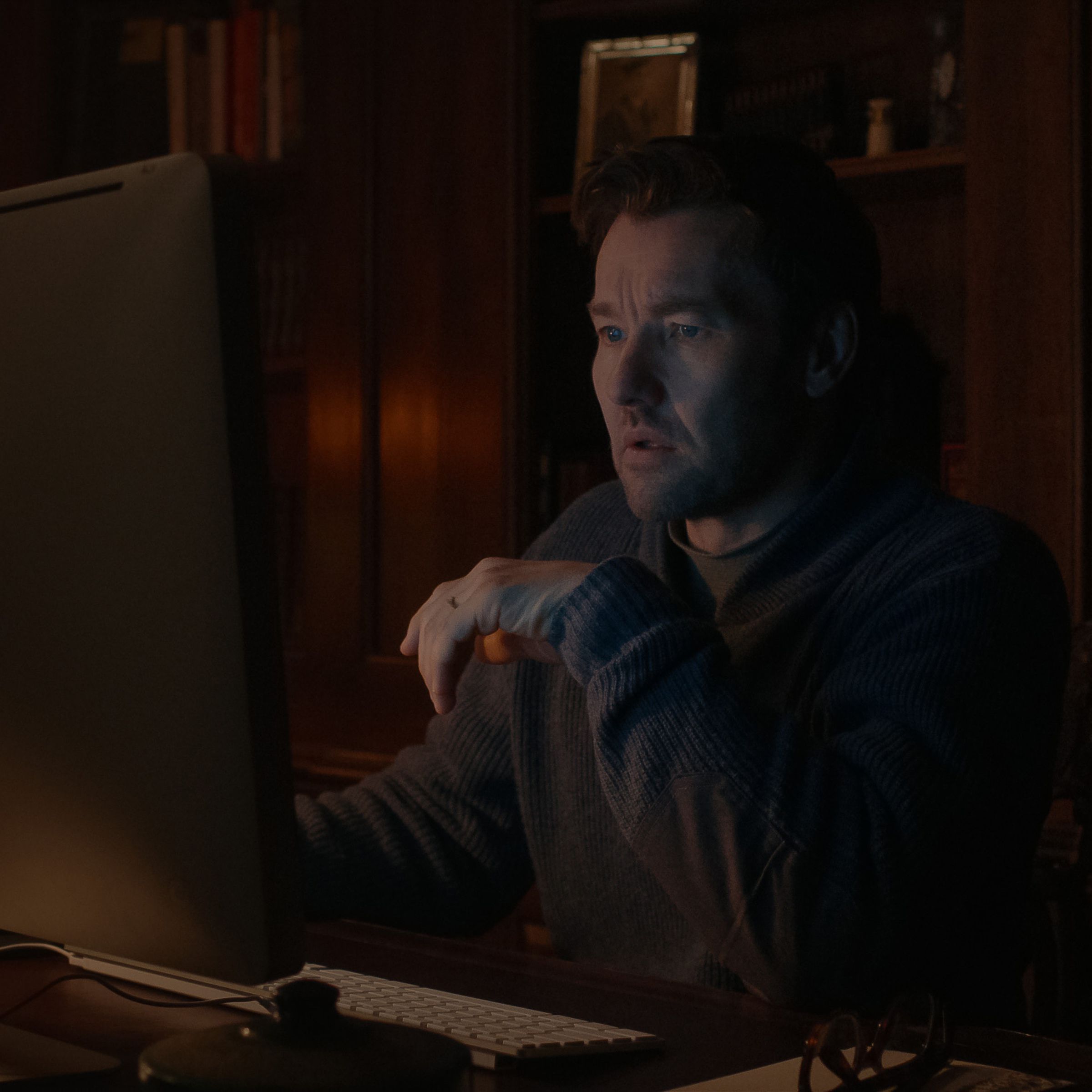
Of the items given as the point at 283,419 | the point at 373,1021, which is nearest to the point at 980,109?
the point at 283,419

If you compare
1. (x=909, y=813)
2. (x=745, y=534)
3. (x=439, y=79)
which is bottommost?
(x=909, y=813)

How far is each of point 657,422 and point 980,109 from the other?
0.88m

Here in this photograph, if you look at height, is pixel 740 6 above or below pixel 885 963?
above

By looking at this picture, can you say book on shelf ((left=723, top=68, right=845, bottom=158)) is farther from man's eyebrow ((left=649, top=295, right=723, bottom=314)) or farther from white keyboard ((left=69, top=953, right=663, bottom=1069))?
white keyboard ((left=69, top=953, right=663, bottom=1069))

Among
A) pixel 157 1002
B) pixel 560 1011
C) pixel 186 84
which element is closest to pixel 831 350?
pixel 560 1011

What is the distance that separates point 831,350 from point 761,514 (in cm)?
19

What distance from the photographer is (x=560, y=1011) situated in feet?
2.74

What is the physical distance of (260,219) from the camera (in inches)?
110

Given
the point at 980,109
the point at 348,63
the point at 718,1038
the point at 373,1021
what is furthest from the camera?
the point at 348,63

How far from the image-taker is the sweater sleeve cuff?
999 millimetres

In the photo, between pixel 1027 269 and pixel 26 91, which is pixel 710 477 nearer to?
pixel 1027 269

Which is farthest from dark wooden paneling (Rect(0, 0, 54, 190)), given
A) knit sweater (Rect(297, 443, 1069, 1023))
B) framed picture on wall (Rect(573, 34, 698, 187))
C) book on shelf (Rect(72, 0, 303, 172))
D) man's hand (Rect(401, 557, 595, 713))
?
man's hand (Rect(401, 557, 595, 713))

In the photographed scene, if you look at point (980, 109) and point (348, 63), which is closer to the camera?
point (980, 109)

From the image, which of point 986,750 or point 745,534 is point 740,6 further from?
point 986,750
